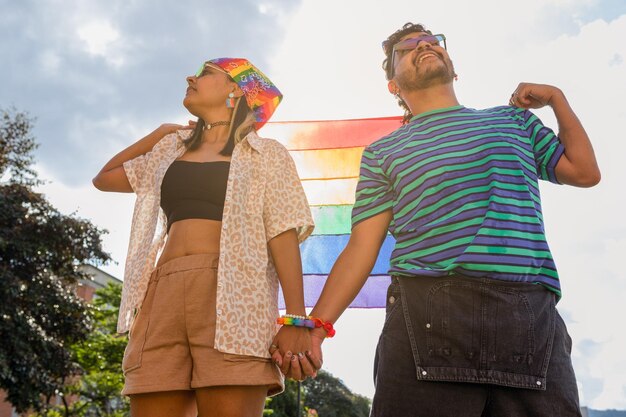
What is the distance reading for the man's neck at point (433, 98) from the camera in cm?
293

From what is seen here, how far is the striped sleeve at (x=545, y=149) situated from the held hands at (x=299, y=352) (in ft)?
3.67

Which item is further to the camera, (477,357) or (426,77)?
(426,77)

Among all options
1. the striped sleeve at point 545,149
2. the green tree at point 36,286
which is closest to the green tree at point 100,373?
the green tree at point 36,286

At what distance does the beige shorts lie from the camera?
104 inches

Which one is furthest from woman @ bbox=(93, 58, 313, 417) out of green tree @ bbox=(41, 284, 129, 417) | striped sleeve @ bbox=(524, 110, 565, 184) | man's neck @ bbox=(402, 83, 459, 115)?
green tree @ bbox=(41, 284, 129, 417)

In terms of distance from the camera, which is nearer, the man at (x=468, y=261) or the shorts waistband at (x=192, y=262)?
the man at (x=468, y=261)

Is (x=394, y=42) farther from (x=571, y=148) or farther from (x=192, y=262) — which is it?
(x=192, y=262)

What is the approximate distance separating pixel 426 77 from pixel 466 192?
0.79m

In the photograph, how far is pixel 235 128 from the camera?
3438 mm

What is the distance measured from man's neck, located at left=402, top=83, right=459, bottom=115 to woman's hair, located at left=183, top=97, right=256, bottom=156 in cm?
91

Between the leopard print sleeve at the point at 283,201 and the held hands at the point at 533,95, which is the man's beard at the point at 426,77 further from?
the leopard print sleeve at the point at 283,201

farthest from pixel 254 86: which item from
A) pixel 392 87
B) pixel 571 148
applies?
pixel 571 148

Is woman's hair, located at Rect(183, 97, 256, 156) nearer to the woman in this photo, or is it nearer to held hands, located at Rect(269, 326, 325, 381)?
the woman

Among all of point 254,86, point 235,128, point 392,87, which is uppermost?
point 254,86
